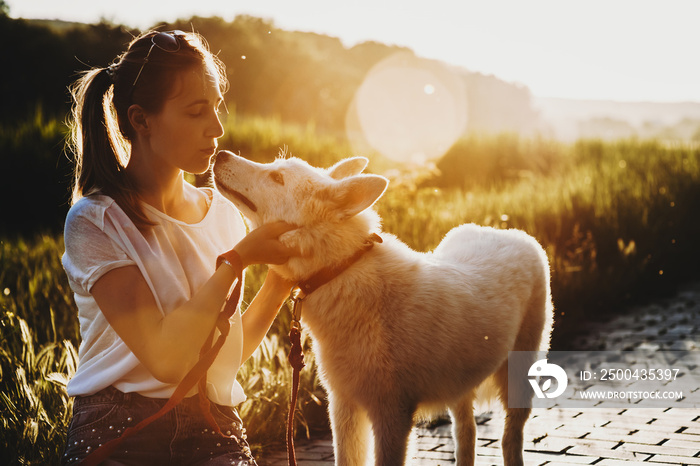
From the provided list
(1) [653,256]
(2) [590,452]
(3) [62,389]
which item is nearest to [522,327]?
(2) [590,452]

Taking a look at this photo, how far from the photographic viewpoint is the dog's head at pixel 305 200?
288cm

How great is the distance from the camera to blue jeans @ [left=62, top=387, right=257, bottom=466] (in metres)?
2.55

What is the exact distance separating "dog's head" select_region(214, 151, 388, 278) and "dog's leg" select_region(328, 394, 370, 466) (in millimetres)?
712

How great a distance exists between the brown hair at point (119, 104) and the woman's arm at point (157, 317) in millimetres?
322

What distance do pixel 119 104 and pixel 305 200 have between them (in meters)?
0.90

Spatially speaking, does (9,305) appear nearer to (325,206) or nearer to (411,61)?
(325,206)

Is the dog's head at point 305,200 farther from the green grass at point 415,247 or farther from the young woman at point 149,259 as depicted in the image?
the green grass at point 415,247

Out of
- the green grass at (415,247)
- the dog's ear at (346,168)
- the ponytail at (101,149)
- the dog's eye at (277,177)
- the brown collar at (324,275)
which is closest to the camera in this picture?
the ponytail at (101,149)

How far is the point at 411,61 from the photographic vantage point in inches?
1348

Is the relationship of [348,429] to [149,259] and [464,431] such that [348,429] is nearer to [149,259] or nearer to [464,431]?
[464,431]

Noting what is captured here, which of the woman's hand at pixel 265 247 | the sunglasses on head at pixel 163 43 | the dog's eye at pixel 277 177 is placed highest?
the sunglasses on head at pixel 163 43

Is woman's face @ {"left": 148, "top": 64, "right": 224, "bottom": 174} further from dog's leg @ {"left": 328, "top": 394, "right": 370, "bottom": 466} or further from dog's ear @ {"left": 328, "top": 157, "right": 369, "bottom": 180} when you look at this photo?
dog's leg @ {"left": 328, "top": 394, "right": 370, "bottom": 466}

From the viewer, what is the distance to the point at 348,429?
10.2 feet

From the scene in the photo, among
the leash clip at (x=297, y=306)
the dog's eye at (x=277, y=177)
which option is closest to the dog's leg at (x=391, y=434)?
the leash clip at (x=297, y=306)
